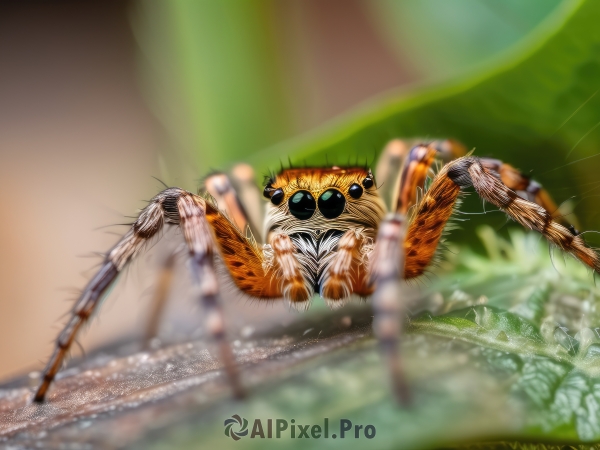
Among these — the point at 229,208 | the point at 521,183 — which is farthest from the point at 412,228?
the point at 229,208

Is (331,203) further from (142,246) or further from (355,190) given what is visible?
(142,246)

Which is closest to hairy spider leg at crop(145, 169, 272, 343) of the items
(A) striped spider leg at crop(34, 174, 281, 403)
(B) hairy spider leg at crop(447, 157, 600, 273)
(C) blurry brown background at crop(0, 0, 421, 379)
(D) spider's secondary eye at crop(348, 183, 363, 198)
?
(A) striped spider leg at crop(34, 174, 281, 403)

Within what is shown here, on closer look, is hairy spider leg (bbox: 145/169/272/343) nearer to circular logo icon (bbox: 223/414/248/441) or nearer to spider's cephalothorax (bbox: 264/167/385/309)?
spider's cephalothorax (bbox: 264/167/385/309)

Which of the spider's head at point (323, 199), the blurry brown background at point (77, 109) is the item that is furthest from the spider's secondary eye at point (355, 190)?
the blurry brown background at point (77, 109)

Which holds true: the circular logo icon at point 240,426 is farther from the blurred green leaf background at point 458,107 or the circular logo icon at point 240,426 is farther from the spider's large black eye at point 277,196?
the spider's large black eye at point 277,196

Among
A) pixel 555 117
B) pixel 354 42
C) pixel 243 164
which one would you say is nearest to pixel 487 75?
pixel 555 117

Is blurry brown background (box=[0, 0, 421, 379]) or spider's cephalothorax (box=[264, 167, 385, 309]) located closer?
spider's cephalothorax (box=[264, 167, 385, 309])

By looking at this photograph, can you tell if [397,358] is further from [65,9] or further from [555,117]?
[65,9]
